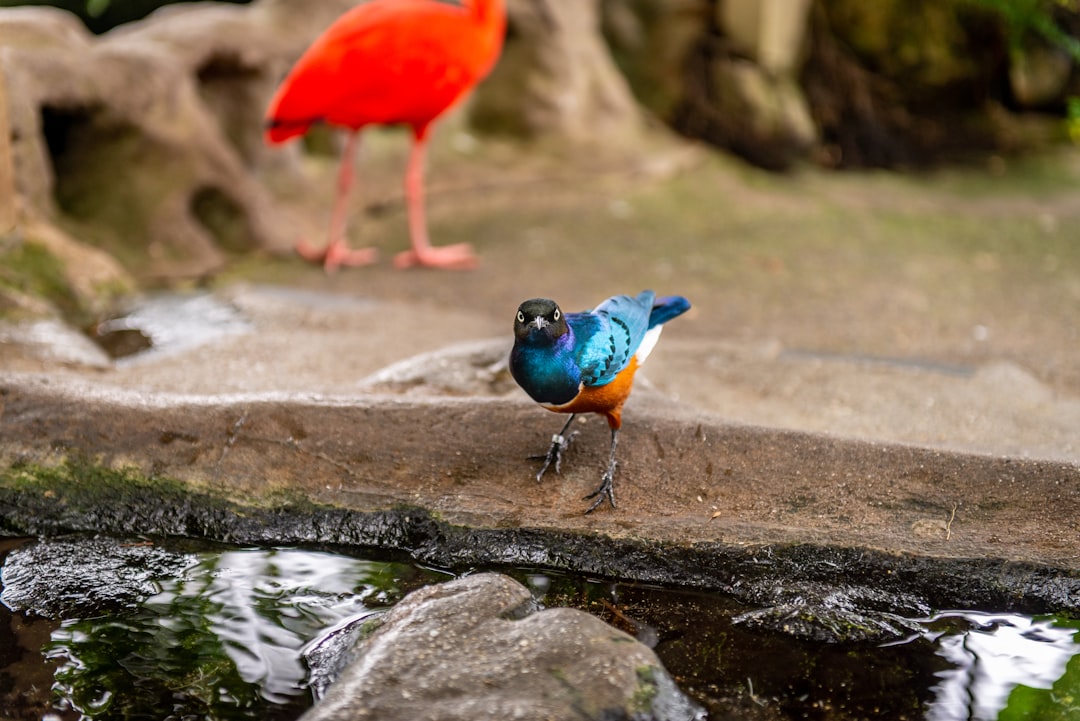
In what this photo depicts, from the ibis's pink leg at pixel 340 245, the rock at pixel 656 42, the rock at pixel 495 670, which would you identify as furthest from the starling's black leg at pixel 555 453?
the rock at pixel 656 42

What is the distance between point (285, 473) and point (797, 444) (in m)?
1.40

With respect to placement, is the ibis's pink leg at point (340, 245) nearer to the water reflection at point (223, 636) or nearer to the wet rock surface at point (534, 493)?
the wet rock surface at point (534, 493)

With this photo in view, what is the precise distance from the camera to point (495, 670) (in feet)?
7.29

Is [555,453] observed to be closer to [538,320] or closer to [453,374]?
[538,320]

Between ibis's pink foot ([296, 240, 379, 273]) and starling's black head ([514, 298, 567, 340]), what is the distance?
294cm

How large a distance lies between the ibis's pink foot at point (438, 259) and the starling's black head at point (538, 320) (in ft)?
9.44

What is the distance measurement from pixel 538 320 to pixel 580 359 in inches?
6.4

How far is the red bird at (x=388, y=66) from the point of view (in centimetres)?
504

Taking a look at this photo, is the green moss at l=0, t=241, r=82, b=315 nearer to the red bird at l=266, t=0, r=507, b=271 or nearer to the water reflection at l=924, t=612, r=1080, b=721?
the red bird at l=266, t=0, r=507, b=271

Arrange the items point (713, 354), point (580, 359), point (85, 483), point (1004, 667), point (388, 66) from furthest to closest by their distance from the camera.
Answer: point (388, 66)
point (713, 354)
point (85, 483)
point (580, 359)
point (1004, 667)

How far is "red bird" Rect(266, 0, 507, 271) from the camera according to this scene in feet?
16.5

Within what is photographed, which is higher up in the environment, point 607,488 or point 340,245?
point 607,488

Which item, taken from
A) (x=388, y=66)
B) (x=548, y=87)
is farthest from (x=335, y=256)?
(x=548, y=87)

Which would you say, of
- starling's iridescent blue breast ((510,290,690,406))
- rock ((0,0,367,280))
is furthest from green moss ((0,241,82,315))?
starling's iridescent blue breast ((510,290,690,406))
